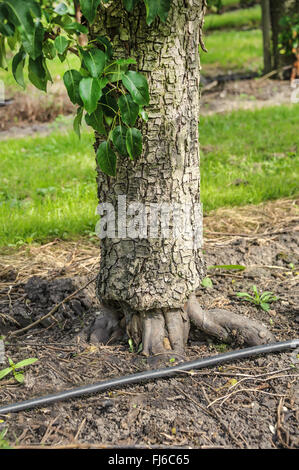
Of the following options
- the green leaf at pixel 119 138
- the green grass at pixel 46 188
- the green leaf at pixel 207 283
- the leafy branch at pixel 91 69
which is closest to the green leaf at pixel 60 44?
the leafy branch at pixel 91 69

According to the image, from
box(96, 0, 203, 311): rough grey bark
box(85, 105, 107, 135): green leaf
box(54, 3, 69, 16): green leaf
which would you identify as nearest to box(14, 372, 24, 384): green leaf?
box(96, 0, 203, 311): rough grey bark

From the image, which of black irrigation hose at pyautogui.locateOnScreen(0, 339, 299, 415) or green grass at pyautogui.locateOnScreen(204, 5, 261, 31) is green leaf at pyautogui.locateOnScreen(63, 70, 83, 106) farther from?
green grass at pyautogui.locateOnScreen(204, 5, 261, 31)

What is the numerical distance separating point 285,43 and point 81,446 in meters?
8.06

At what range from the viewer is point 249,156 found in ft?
17.3

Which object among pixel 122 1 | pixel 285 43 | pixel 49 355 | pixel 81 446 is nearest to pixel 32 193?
pixel 49 355

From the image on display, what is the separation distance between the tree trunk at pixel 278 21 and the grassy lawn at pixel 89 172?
1.91 meters

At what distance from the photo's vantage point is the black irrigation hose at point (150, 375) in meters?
1.99

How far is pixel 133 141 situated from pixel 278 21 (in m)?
7.51

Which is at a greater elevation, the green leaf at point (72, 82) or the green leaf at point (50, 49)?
the green leaf at point (50, 49)

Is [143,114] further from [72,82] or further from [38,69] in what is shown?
[38,69]

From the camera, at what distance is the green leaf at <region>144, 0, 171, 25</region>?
71.4 inches

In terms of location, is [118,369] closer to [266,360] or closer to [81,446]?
[81,446]

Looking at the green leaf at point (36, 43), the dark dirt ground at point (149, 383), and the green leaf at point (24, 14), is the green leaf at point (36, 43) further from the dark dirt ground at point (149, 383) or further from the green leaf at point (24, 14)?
the dark dirt ground at point (149, 383)
